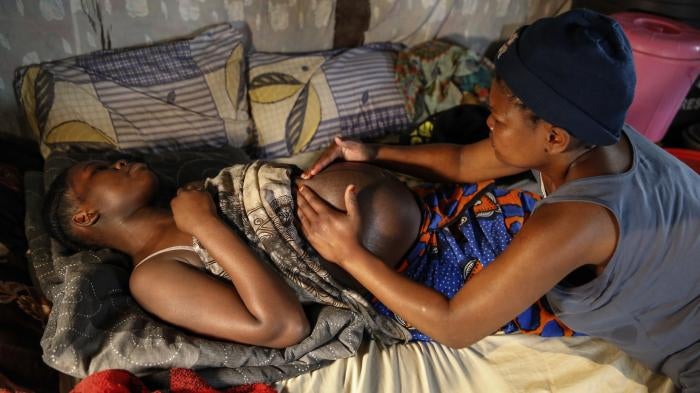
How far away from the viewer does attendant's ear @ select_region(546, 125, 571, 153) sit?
951 mm

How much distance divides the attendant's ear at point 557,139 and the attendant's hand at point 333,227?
42cm

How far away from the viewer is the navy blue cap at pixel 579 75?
873 mm

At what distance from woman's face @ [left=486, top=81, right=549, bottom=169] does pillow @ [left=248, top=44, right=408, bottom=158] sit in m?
0.92

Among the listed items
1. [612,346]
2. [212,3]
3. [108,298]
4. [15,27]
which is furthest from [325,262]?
[15,27]

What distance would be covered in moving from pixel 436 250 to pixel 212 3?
1.24 metres

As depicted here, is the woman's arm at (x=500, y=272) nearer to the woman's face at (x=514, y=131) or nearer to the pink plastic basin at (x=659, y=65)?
the woman's face at (x=514, y=131)

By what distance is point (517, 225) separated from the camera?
4.35ft

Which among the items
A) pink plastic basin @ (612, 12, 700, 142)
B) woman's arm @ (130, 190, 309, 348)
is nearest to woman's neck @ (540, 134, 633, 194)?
woman's arm @ (130, 190, 309, 348)

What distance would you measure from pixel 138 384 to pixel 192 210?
1.26 ft

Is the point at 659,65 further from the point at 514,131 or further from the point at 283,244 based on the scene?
the point at 283,244

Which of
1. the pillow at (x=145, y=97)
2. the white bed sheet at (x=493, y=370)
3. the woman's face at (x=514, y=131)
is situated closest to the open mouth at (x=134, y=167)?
the pillow at (x=145, y=97)

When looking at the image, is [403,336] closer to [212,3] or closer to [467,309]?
[467,309]

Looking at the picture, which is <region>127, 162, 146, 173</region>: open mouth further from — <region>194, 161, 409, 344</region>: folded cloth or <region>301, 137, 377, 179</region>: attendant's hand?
<region>301, 137, 377, 179</region>: attendant's hand

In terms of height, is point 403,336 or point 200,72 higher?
point 200,72
